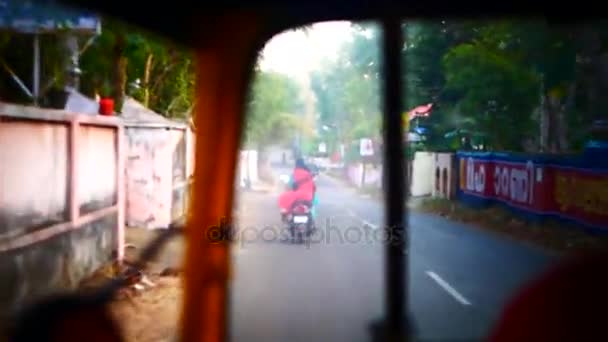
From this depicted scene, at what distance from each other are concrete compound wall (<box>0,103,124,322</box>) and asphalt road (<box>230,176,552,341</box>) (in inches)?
58.1

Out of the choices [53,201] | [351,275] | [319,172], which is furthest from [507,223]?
[53,201]

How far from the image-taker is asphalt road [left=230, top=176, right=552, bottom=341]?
4045 millimetres

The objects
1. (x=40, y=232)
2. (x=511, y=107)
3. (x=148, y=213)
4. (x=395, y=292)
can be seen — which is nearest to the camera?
(x=395, y=292)

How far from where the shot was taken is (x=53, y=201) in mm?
7035

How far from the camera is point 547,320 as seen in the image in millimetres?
1597

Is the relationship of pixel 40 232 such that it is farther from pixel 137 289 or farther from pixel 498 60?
pixel 498 60

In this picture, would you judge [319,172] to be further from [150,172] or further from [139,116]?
[139,116]

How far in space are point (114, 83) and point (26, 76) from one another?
227cm

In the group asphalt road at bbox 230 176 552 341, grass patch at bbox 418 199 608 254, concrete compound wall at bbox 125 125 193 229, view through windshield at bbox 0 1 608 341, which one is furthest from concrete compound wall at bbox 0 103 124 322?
grass patch at bbox 418 199 608 254

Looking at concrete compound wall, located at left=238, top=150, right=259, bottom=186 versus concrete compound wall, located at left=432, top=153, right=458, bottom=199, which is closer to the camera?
concrete compound wall, located at left=238, top=150, right=259, bottom=186

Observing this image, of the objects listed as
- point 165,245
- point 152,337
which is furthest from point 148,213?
point 152,337

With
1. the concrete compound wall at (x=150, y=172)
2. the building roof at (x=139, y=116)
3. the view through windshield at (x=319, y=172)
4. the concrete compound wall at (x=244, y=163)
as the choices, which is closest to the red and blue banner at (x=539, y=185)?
the view through windshield at (x=319, y=172)

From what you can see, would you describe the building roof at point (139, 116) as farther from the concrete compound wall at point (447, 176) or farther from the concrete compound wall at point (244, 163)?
the concrete compound wall at point (244, 163)

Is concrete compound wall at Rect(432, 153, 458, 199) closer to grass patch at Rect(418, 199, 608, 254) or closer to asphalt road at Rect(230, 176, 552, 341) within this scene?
grass patch at Rect(418, 199, 608, 254)
